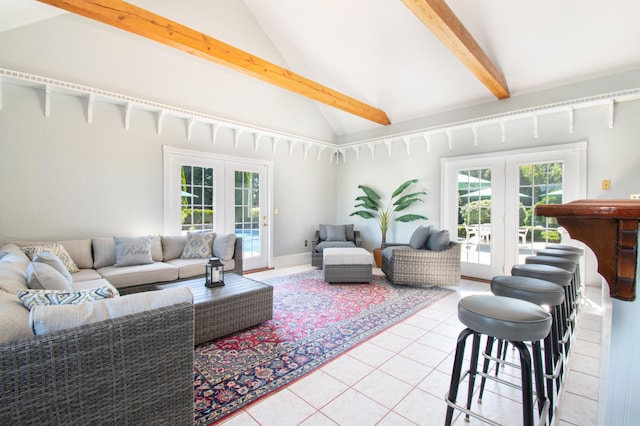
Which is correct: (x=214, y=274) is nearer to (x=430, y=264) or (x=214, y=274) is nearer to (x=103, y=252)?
(x=103, y=252)

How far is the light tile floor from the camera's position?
1831mm

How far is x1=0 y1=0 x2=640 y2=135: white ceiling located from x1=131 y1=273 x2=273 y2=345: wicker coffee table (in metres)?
3.39

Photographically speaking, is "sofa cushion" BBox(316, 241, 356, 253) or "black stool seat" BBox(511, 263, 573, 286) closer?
"black stool seat" BBox(511, 263, 573, 286)

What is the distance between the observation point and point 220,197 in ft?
17.2

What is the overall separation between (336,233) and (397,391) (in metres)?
4.24

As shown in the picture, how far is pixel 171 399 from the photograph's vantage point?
4.72 feet

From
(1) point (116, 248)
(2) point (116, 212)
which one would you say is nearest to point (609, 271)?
(1) point (116, 248)

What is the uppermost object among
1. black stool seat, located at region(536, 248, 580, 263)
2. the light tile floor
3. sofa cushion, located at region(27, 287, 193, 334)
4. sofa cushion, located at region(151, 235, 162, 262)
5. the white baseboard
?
black stool seat, located at region(536, 248, 580, 263)

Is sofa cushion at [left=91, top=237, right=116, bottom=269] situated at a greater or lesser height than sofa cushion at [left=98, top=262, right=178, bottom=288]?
greater

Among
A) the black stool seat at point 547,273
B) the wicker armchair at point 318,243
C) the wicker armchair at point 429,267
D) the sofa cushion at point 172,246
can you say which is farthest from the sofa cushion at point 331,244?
the black stool seat at point 547,273

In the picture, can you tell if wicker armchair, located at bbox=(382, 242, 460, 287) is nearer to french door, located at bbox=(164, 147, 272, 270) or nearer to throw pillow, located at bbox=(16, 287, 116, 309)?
french door, located at bbox=(164, 147, 272, 270)

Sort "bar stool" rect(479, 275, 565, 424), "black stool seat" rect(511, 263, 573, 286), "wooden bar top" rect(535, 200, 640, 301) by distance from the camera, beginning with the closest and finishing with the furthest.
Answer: "wooden bar top" rect(535, 200, 640, 301) → "bar stool" rect(479, 275, 565, 424) → "black stool seat" rect(511, 263, 573, 286)

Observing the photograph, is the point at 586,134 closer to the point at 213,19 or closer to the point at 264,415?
the point at 264,415

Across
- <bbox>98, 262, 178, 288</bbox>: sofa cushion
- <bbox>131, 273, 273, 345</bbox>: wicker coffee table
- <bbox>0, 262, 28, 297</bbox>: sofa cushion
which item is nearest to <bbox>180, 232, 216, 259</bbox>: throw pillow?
<bbox>98, 262, 178, 288</bbox>: sofa cushion
